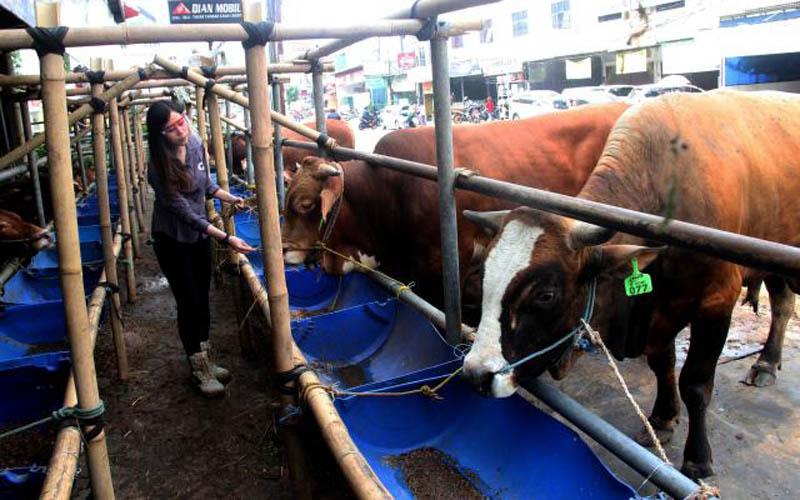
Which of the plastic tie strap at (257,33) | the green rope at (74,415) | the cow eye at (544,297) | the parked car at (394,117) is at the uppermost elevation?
the parked car at (394,117)

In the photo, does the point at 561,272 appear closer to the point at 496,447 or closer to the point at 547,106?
the point at 496,447

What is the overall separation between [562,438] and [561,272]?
0.66m

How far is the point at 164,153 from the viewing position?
3.82m

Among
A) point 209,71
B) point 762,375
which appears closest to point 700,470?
point 762,375

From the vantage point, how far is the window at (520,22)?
3241cm

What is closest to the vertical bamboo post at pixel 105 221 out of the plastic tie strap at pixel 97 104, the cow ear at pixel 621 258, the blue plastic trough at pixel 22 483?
the plastic tie strap at pixel 97 104

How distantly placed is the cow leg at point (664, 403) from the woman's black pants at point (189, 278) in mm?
2891

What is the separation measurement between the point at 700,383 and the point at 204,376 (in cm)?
311

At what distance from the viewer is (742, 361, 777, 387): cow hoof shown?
3856 mm

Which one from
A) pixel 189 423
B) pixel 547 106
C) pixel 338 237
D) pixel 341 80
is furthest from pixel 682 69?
pixel 341 80

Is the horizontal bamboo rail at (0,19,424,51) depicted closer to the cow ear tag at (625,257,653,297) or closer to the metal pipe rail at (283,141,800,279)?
the metal pipe rail at (283,141,800,279)

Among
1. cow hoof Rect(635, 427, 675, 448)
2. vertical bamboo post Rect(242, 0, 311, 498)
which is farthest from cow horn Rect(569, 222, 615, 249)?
cow hoof Rect(635, 427, 675, 448)

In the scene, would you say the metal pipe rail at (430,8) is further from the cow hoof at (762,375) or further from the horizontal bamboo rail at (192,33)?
the cow hoof at (762,375)

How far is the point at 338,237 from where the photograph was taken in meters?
4.70
